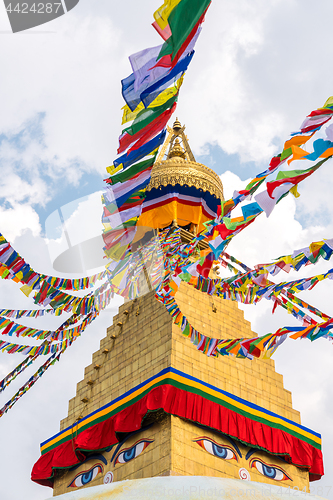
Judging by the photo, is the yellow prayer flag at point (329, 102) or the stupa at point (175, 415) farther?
the stupa at point (175, 415)

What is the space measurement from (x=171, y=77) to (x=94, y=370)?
7.30m

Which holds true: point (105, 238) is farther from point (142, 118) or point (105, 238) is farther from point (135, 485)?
point (135, 485)

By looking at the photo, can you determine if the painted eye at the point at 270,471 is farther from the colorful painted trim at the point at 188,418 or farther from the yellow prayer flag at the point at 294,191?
the yellow prayer flag at the point at 294,191

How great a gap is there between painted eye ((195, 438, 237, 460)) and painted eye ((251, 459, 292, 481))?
0.51m

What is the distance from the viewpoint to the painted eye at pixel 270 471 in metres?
11.2

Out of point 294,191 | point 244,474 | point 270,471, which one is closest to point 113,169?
point 294,191

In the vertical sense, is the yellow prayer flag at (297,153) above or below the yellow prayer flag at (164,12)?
below

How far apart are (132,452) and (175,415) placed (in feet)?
3.53

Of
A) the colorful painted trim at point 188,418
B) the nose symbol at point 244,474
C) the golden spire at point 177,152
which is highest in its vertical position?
the golden spire at point 177,152

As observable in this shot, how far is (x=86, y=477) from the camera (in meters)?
11.5

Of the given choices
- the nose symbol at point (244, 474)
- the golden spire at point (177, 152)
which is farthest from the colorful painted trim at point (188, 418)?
the golden spire at point (177, 152)

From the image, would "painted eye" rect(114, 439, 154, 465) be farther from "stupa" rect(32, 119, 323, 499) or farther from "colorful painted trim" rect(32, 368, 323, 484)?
"colorful painted trim" rect(32, 368, 323, 484)

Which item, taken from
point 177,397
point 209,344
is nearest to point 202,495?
Result: point 209,344

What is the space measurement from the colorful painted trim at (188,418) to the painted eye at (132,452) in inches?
10.8
